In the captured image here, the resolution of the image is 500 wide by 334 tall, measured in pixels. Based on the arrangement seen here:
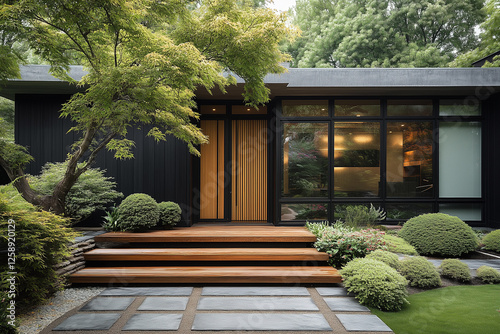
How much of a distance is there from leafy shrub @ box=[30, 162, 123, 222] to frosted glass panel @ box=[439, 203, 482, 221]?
8.58 m

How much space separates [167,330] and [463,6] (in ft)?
67.0

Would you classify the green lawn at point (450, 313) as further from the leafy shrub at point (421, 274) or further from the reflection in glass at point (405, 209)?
the reflection in glass at point (405, 209)

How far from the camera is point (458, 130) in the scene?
8047 millimetres

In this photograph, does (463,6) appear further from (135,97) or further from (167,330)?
(167,330)

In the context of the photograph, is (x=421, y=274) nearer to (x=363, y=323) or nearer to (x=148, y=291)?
(x=363, y=323)

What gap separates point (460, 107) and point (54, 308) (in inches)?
391

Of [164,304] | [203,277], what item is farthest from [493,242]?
[164,304]

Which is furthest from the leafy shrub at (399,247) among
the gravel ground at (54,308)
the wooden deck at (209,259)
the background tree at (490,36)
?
the background tree at (490,36)

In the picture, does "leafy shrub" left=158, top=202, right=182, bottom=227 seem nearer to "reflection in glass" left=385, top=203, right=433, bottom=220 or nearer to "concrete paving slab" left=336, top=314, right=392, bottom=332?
"concrete paving slab" left=336, top=314, right=392, bottom=332

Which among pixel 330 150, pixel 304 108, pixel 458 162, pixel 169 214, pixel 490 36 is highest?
pixel 490 36

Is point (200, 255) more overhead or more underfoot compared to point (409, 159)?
more underfoot

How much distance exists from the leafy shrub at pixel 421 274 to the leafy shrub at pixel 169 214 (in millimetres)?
4657

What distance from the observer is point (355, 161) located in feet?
25.7

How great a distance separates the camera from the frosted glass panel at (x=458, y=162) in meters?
7.97
